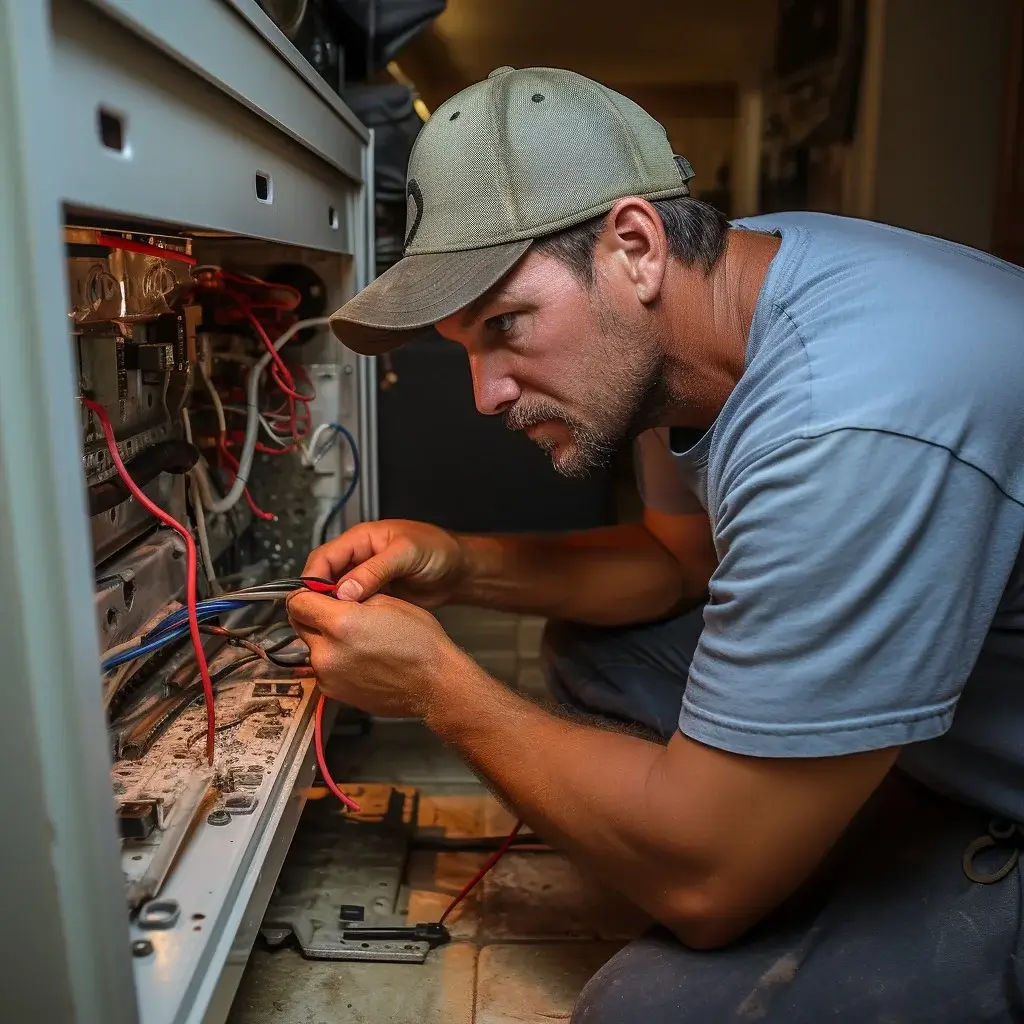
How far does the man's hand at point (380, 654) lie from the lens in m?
0.95

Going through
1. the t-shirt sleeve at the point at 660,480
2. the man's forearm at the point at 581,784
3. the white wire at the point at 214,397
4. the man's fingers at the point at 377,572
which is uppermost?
the white wire at the point at 214,397

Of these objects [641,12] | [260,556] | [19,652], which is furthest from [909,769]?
[641,12]

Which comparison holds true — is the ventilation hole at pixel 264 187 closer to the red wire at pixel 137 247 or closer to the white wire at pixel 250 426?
the red wire at pixel 137 247

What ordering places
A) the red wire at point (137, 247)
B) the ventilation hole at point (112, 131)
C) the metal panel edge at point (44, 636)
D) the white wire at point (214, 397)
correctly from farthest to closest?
the white wire at point (214, 397) → the red wire at point (137, 247) → the ventilation hole at point (112, 131) → the metal panel edge at point (44, 636)

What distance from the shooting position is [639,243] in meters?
0.90

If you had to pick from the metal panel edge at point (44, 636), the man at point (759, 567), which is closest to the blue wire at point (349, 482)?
the man at point (759, 567)

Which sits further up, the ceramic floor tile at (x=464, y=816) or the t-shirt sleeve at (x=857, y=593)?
the t-shirt sleeve at (x=857, y=593)

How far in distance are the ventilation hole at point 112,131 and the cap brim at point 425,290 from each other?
33 centimetres

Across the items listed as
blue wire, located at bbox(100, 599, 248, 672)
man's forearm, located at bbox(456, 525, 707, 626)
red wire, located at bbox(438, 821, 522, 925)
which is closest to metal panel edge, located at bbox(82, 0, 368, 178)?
blue wire, located at bbox(100, 599, 248, 672)

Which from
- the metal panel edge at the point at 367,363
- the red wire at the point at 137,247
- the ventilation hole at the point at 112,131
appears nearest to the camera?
the ventilation hole at the point at 112,131

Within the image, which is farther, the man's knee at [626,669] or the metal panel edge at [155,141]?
the man's knee at [626,669]

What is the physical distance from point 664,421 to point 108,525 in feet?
1.98

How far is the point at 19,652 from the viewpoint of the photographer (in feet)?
1.74

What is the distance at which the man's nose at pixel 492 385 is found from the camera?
96 centimetres
